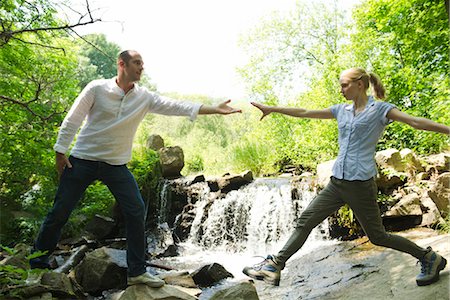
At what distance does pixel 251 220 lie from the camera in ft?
27.5

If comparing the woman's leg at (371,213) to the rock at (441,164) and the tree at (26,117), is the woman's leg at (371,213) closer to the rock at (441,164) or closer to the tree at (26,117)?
the tree at (26,117)

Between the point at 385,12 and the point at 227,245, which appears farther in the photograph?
the point at 385,12

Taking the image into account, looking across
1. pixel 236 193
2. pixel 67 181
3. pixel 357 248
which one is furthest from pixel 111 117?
pixel 236 193

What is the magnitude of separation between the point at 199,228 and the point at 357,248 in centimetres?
408

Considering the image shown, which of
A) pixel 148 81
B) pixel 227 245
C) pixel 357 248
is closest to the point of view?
pixel 357 248

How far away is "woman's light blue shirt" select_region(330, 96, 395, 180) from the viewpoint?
2734 mm

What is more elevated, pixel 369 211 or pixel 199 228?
pixel 369 211

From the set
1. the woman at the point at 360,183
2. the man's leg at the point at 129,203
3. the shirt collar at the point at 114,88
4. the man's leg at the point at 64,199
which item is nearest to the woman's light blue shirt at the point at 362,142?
the woman at the point at 360,183

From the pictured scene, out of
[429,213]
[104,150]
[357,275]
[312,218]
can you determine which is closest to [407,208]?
[429,213]

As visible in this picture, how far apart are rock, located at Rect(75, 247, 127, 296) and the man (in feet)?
4.45

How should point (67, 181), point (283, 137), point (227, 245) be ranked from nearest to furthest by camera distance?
point (67, 181) < point (227, 245) < point (283, 137)

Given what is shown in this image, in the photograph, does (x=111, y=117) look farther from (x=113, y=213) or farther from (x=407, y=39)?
(x=407, y=39)

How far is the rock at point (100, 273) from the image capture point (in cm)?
410

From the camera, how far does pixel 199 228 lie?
8.76 meters
